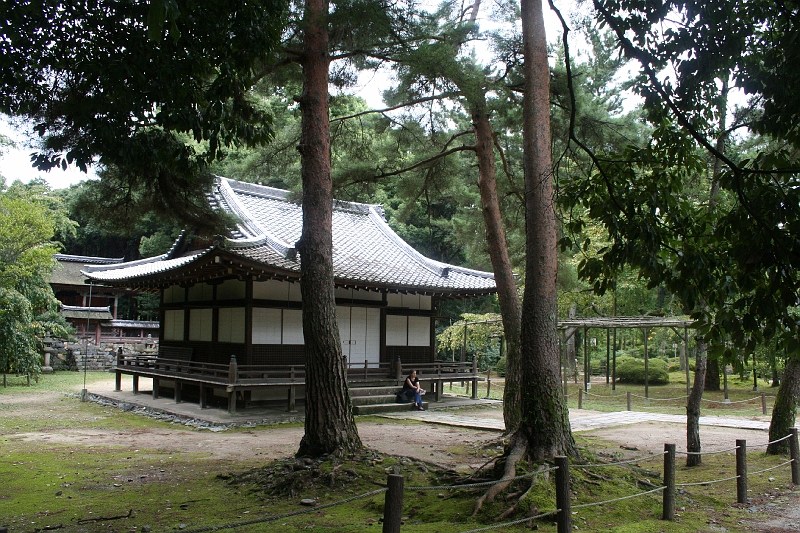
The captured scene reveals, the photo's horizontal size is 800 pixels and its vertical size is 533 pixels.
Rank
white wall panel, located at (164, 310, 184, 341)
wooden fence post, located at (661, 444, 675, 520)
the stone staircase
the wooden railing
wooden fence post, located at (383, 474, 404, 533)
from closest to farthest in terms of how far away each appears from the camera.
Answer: wooden fence post, located at (383, 474, 404, 533) → wooden fence post, located at (661, 444, 675, 520) → the wooden railing → the stone staircase → white wall panel, located at (164, 310, 184, 341)

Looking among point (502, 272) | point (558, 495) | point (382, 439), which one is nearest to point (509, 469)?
point (558, 495)

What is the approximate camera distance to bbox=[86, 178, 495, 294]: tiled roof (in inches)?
574

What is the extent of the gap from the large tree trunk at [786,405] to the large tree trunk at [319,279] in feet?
21.6

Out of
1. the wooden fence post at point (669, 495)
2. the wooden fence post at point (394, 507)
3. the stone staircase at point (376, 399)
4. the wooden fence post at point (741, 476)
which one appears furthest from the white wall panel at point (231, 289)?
the wooden fence post at point (394, 507)

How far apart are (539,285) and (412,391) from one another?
9645mm

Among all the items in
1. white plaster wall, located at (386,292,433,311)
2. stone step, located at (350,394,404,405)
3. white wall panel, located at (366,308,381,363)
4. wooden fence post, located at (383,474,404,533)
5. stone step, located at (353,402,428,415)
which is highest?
white plaster wall, located at (386,292,433,311)

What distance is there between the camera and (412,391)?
15719 millimetres

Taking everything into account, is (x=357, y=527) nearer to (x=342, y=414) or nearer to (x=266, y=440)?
(x=342, y=414)

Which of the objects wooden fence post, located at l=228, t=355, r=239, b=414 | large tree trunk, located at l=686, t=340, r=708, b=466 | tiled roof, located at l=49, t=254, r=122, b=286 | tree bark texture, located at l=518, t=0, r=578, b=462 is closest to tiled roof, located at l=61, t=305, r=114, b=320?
tiled roof, located at l=49, t=254, r=122, b=286

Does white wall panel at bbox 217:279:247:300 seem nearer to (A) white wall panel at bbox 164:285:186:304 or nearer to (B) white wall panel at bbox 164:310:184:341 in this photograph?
(A) white wall panel at bbox 164:285:186:304

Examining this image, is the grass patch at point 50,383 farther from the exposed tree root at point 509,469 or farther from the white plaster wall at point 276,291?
the exposed tree root at point 509,469

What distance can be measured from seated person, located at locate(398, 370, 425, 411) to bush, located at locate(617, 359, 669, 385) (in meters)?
12.4

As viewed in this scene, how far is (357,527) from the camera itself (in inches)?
210

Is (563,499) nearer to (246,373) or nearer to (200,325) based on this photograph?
(246,373)
